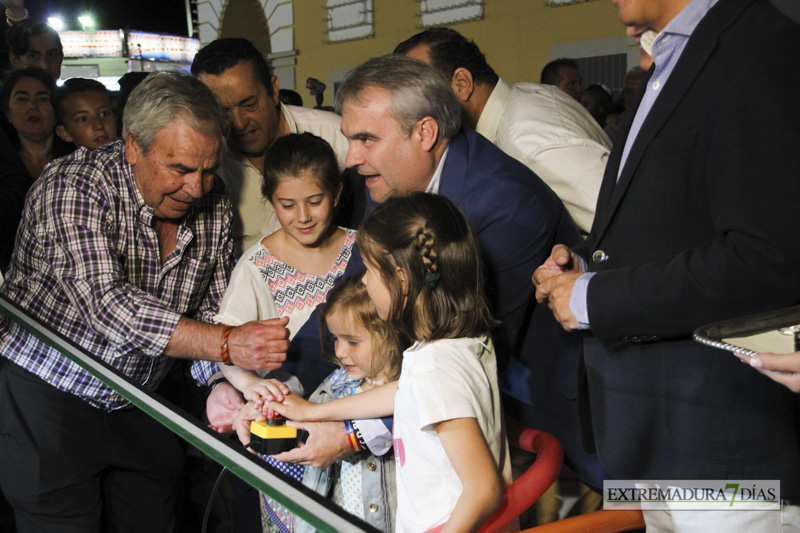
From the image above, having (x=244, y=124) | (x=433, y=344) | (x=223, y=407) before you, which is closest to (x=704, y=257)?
(x=433, y=344)

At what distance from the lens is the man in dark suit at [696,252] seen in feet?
4.02

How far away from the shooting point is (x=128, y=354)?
7.57 ft

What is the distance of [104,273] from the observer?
2.19 m

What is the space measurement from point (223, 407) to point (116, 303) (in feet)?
1.42

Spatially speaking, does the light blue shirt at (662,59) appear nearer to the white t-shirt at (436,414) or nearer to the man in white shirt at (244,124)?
the white t-shirt at (436,414)

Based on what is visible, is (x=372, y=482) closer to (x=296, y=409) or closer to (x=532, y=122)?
(x=296, y=409)

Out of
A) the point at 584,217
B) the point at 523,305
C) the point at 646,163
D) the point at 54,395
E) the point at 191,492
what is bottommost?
the point at 191,492

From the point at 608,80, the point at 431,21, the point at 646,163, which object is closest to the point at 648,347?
the point at 646,163

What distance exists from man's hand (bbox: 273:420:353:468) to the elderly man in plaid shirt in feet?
1.07

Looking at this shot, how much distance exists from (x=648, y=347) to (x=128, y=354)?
159 centimetres

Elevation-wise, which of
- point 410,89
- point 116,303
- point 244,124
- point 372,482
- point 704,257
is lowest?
point 372,482

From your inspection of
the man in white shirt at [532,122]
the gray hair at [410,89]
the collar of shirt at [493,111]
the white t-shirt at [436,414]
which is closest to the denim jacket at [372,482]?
the white t-shirt at [436,414]

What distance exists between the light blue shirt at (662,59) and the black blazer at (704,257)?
0.04 meters

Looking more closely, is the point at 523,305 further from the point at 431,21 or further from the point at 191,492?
the point at 431,21
